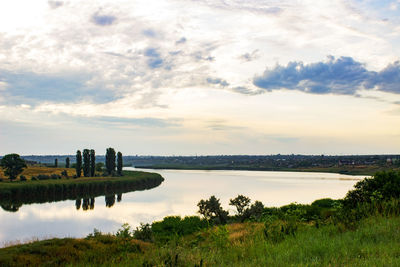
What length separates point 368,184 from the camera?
14.8m

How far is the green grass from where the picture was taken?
6796mm

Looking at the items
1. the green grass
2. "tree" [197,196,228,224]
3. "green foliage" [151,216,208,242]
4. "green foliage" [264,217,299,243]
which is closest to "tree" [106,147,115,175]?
"tree" [197,196,228,224]

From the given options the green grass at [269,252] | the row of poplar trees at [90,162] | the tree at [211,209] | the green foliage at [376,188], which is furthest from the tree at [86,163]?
the green foliage at [376,188]

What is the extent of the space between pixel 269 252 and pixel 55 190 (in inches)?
2732

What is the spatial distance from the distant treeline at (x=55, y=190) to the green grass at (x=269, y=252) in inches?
1896

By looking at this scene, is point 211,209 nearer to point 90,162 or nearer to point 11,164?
point 11,164

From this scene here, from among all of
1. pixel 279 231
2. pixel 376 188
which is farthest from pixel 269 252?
pixel 376 188

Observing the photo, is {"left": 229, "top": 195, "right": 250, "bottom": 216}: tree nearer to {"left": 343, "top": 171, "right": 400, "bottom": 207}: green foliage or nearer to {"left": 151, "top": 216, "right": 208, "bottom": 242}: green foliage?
{"left": 151, "top": 216, "right": 208, "bottom": 242}: green foliage

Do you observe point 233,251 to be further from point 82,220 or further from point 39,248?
point 82,220

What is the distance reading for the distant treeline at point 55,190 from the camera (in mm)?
61406

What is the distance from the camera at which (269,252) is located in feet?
26.3

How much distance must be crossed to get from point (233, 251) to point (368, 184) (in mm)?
9201

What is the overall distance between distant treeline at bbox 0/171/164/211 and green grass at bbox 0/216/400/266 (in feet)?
158

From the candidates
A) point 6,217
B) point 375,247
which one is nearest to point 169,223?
point 375,247
